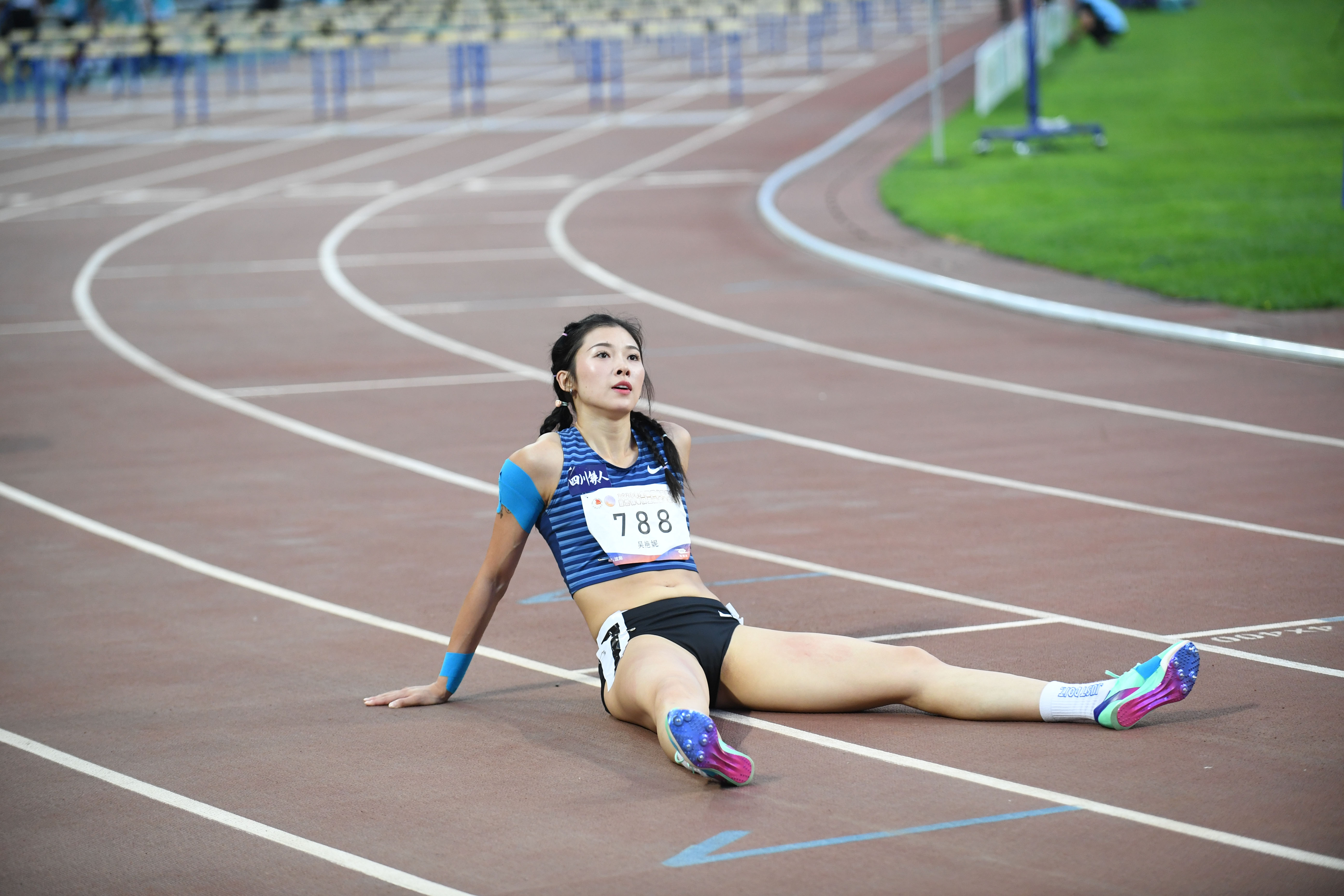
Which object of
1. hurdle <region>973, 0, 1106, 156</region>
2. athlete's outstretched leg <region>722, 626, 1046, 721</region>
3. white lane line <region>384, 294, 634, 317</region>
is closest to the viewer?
athlete's outstretched leg <region>722, 626, 1046, 721</region>

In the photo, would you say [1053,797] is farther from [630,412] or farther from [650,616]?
[630,412]

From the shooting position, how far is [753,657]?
570 cm

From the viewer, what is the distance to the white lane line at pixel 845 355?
412 inches

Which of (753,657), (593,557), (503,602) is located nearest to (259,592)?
(503,602)

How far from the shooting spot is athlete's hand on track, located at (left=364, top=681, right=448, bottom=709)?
605 centimetres

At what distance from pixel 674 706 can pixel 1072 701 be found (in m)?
1.40

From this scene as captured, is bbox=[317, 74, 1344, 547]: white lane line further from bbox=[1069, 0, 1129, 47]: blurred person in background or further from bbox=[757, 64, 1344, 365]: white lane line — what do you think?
bbox=[1069, 0, 1129, 47]: blurred person in background

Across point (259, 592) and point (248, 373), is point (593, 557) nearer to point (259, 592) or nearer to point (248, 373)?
point (259, 592)

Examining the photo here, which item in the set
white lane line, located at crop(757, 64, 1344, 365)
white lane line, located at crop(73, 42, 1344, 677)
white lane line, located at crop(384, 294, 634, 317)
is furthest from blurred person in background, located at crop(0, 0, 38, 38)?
white lane line, located at crop(384, 294, 634, 317)

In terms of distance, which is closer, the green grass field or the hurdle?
the green grass field

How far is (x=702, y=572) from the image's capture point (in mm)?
7910

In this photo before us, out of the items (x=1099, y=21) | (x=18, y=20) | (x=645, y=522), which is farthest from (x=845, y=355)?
(x=18, y=20)

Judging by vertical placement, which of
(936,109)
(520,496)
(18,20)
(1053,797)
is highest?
(18,20)

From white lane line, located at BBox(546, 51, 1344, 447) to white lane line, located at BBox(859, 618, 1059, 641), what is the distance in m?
3.97
